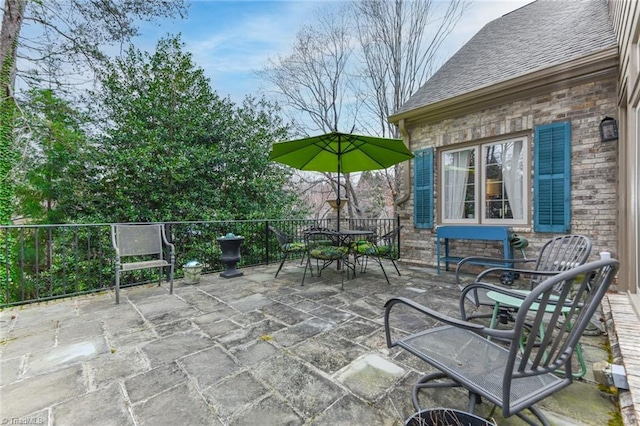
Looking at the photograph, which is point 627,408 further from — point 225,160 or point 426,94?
point 225,160

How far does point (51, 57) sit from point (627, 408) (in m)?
9.79

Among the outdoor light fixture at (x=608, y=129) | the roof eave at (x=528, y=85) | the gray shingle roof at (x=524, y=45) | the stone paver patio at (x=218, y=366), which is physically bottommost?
the stone paver patio at (x=218, y=366)

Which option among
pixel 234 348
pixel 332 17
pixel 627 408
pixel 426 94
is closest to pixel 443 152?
pixel 426 94

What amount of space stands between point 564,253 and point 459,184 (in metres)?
3.04

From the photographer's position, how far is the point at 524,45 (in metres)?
4.99

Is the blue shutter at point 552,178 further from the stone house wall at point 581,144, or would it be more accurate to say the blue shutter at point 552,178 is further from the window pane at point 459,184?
the window pane at point 459,184

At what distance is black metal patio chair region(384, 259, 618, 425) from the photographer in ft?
3.18

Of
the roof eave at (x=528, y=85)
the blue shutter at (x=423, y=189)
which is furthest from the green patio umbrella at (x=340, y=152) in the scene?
the roof eave at (x=528, y=85)

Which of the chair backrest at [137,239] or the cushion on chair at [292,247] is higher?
the chair backrest at [137,239]

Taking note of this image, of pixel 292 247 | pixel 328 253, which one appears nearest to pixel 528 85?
pixel 328 253

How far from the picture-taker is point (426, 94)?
222 inches

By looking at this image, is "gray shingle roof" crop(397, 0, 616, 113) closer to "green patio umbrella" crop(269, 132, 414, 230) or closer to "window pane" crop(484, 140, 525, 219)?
"window pane" crop(484, 140, 525, 219)

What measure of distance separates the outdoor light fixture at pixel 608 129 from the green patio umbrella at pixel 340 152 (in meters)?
2.30

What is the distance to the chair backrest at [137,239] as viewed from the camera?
11.1ft
